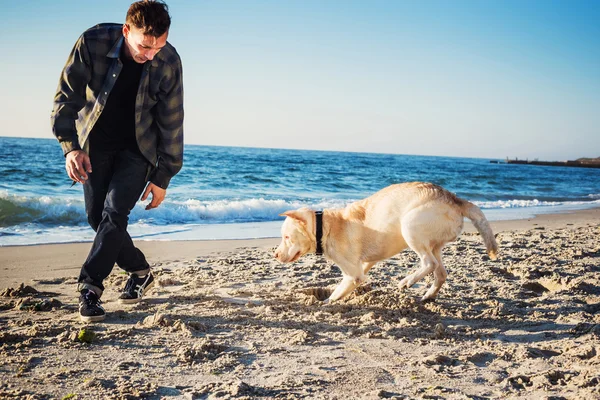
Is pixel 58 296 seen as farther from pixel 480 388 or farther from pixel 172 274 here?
pixel 480 388

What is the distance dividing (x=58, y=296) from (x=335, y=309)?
2585 mm

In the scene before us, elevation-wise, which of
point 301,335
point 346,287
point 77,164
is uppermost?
point 77,164

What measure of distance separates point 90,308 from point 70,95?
5.32 feet

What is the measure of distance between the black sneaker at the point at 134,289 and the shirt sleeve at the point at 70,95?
132cm

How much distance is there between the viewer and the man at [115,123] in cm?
363

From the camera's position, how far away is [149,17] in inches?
131

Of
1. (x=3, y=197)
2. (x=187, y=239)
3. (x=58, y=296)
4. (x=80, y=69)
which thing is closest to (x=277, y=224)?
(x=187, y=239)

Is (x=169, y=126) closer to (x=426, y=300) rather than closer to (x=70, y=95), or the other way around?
(x=70, y=95)

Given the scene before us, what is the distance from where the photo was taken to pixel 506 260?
21.0ft

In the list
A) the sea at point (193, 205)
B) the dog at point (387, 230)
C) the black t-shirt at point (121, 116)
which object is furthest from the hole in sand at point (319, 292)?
the sea at point (193, 205)

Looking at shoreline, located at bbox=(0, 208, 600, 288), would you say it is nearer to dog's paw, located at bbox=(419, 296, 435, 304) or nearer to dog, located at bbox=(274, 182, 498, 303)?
dog, located at bbox=(274, 182, 498, 303)

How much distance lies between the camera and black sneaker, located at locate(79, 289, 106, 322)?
12.2ft

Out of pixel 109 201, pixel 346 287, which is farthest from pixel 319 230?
pixel 109 201

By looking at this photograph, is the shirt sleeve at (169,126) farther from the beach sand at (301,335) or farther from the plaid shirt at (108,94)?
the beach sand at (301,335)
